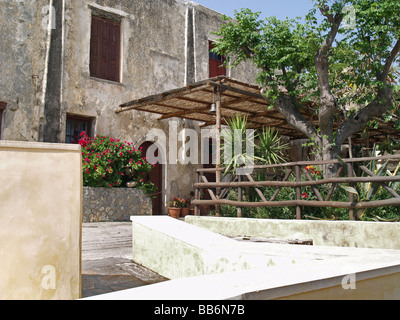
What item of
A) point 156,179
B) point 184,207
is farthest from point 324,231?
point 156,179

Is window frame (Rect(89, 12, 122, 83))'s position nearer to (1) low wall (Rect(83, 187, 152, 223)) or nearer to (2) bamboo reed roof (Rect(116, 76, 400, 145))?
(2) bamboo reed roof (Rect(116, 76, 400, 145))

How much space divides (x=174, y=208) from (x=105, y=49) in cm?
494

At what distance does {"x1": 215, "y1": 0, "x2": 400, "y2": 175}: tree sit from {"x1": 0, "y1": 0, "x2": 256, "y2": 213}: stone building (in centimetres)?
398

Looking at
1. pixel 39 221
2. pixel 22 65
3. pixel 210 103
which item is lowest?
pixel 39 221

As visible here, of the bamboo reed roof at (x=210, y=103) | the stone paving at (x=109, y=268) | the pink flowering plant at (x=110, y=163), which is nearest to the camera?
the stone paving at (x=109, y=268)

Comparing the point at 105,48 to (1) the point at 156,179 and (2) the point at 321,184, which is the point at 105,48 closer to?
(1) the point at 156,179

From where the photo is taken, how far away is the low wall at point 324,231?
4891 millimetres

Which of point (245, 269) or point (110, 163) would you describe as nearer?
point (245, 269)

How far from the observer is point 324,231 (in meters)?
5.47

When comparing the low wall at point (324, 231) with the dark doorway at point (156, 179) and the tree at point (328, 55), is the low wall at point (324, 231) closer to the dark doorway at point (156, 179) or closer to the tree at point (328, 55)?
the tree at point (328, 55)

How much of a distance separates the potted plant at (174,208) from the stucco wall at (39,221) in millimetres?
9435

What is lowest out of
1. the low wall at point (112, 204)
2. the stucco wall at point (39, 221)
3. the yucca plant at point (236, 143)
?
the low wall at point (112, 204)

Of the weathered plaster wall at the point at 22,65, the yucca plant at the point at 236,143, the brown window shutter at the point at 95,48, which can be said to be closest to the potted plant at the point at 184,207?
the yucca plant at the point at 236,143

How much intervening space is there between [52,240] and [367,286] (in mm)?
1730
